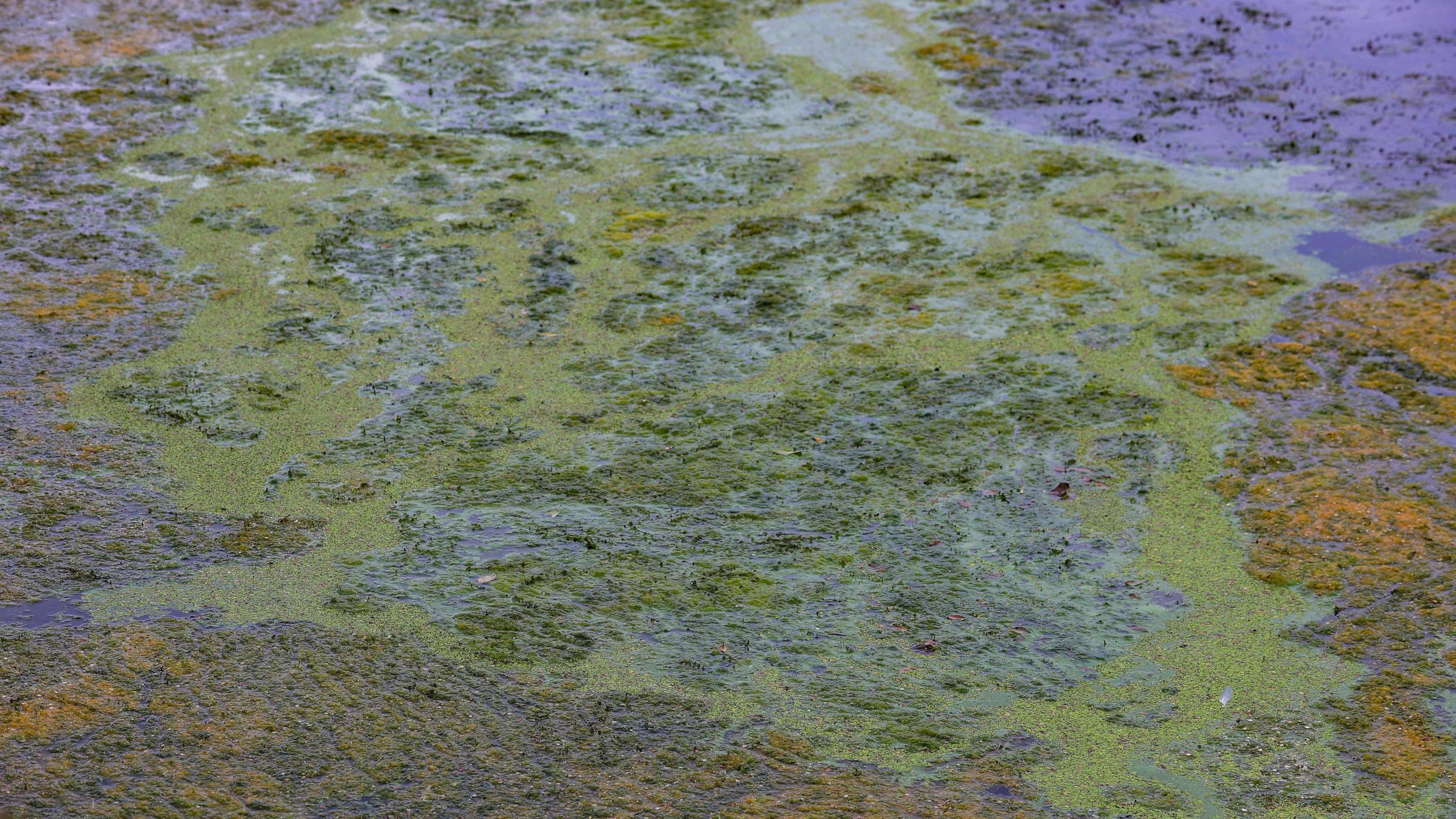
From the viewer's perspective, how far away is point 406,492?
3.80 metres

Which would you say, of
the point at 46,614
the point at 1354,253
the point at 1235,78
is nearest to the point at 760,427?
the point at 46,614

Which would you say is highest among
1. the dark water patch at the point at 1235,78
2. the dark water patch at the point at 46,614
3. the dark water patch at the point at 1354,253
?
the dark water patch at the point at 1235,78

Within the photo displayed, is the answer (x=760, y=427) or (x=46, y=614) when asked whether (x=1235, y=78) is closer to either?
(x=760, y=427)

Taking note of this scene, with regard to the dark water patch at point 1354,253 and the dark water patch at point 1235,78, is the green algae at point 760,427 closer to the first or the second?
the dark water patch at point 1354,253

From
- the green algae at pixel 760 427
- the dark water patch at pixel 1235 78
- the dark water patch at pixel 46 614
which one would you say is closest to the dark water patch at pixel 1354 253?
the green algae at pixel 760 427

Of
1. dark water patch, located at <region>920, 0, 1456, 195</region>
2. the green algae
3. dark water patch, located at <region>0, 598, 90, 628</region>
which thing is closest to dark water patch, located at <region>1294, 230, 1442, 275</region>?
the green algae

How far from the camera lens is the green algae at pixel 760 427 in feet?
10.4

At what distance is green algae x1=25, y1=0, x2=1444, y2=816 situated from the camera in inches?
125

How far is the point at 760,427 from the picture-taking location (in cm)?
418

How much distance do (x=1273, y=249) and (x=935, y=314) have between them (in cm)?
155

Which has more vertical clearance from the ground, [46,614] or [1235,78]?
[1235,78]

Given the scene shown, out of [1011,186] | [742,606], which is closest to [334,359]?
[742,606]

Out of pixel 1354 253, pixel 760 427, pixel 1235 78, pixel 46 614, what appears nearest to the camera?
pixel 46 614

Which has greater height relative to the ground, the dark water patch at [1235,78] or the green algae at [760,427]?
the dark water patch at [1235,78]
